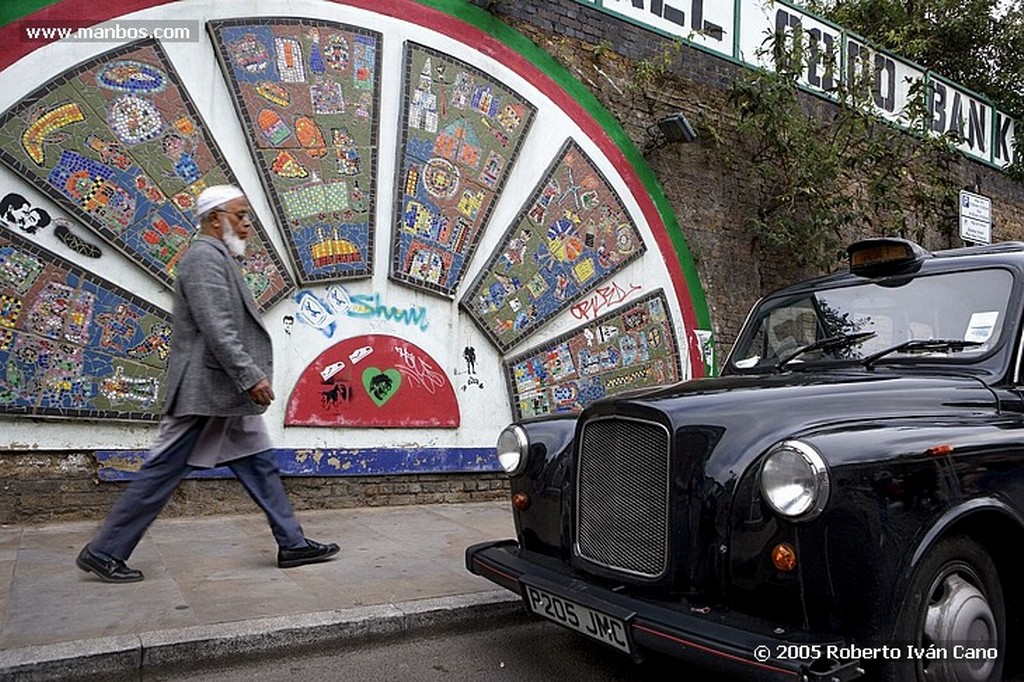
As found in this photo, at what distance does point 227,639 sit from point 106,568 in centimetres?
99

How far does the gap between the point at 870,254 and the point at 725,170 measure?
5404mm

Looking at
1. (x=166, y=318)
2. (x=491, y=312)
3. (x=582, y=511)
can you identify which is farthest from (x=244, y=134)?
(x=582, y=511)

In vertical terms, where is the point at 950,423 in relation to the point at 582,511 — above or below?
above

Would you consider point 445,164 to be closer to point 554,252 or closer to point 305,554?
point 554,252

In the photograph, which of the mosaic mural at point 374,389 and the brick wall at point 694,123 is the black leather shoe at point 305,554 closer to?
the mosaic mural at point 374,389

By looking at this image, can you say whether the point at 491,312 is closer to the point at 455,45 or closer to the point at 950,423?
the point at 455,45

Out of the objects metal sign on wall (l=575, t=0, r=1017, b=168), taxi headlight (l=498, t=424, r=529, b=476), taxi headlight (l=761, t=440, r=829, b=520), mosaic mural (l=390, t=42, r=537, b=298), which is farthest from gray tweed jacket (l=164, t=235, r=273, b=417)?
metal sign on wall (l=575, t=0, r=1017, b=168)

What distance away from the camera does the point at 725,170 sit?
9.00 metres

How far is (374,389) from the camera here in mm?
6148

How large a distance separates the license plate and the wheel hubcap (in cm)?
94

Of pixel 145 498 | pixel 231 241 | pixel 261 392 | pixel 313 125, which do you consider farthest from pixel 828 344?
pixel 313 125

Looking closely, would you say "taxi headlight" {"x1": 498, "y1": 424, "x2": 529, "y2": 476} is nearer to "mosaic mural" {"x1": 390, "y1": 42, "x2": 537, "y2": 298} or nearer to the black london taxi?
the black london taxi

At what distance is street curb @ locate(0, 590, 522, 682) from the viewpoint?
2.93m

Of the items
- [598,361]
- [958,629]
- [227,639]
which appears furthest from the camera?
[598,361]
